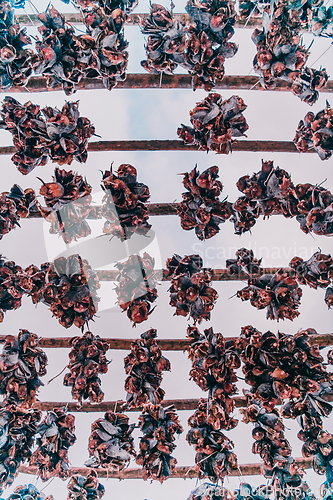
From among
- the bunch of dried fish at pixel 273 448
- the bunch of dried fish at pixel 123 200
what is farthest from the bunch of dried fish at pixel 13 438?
the bunch of dried fish at pixel 273 448

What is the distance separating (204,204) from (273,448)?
2.72 m

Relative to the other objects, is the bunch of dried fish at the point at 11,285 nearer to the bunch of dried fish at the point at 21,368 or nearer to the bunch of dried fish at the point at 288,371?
the bunch of dried fish at the point at 21,368

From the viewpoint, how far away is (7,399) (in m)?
4.20

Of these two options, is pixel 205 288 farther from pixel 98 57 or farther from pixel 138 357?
pixel 98 57

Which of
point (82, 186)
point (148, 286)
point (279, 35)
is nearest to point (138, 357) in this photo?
point (148, 286)

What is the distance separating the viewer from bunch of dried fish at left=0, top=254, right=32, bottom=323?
430 centimetres

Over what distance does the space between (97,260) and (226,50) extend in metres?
2.71

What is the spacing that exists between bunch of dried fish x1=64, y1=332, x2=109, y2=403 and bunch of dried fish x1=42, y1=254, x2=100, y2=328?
264 mm

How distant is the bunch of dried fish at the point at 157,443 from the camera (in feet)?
13.4

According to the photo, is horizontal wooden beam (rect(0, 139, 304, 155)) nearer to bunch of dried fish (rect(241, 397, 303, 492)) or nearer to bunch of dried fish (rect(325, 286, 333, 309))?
bunch of dried fish (rect(325, 286, 333, 309))

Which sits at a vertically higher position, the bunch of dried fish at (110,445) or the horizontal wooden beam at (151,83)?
the horizontal wooden beam at (151,83)

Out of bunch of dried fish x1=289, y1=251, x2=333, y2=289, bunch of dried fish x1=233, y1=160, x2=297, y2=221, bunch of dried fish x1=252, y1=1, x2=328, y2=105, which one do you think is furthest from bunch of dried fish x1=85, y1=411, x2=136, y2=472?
bunch of dried fish x1=252, y1=1, x2=328, y2=105

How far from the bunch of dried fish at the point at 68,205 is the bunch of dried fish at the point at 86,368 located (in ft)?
3.83

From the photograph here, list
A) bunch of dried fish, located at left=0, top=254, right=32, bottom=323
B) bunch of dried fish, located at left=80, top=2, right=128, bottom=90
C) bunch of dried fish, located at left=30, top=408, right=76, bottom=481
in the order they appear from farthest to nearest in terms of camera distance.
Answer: bunch of dried fish, located at left=0, top=254, right=32, bottom=323
bunch of dried fish, located at left=30, top=408, right=76, bottom=481
bunch of dried fish, located at left=80, top=2, right=128, bottom=90
